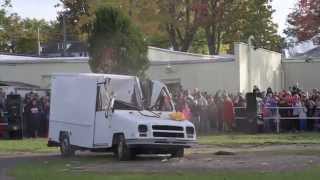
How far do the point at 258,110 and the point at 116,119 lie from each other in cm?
1316


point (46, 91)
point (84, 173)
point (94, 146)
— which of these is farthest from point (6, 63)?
point (84, 173)

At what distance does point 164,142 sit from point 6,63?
24.4 meters

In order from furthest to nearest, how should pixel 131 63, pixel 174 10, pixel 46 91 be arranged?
pixel 174 10, pixel 46 91, pixel 131 63

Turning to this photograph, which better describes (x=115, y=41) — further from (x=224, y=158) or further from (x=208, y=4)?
(x=208, y=4)

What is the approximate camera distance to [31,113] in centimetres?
3331

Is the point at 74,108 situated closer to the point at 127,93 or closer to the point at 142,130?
the point at 127,93

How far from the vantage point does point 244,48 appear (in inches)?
1560

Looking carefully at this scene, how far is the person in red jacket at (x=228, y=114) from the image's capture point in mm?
33156

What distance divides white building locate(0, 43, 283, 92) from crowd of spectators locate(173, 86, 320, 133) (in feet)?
15.4

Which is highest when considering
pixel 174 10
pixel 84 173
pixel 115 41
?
pixel 174 10

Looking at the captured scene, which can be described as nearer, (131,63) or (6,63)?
(131,63)

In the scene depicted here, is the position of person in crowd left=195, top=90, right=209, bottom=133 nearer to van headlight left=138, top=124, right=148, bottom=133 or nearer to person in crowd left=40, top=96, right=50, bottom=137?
person in crowd left=40, top=96, right=50, bottom=137

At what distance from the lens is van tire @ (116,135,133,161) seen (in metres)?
20.6

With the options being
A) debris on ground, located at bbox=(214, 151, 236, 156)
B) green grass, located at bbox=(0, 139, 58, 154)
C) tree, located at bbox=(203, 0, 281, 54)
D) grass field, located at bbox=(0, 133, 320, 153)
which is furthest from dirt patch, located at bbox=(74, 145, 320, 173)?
tree, located at bbox=(203, 0, 281, 54)
